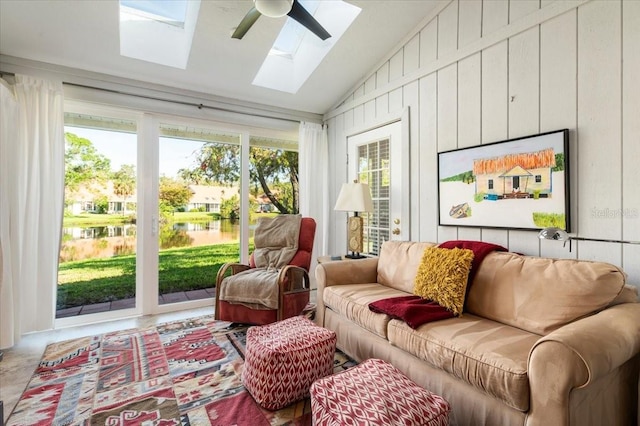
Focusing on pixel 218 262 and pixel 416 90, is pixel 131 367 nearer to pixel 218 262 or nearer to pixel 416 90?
pixel 218 262

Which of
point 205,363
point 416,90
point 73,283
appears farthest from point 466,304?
point 73,283

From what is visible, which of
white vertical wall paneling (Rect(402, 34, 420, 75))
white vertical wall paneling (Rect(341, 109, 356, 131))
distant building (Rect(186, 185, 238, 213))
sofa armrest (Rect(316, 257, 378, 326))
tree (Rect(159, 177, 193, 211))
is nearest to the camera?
sofa armrest (Rect(316, 257, 378, 326))

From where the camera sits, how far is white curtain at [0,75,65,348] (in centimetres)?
248

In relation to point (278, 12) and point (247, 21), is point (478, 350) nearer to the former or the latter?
point (278, 12)

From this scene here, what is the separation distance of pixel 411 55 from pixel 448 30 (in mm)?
419

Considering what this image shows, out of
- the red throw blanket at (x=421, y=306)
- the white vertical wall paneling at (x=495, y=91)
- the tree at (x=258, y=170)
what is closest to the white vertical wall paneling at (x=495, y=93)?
the white vertical wall paneling at (x=495, y=91)

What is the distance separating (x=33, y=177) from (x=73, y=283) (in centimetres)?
113

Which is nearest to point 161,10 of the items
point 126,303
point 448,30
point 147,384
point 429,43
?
point 429,43

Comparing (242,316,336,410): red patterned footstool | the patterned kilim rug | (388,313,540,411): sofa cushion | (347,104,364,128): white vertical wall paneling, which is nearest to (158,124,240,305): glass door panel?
the patterned kilim rug

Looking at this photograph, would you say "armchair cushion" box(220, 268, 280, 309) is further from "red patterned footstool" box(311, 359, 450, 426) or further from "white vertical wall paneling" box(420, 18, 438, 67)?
"white vertical wall paneling" box(420, 18, 438, 67)

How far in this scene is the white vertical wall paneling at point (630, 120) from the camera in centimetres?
170

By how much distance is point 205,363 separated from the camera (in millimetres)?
2223

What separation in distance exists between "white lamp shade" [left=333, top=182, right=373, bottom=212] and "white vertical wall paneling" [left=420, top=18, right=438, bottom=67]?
1300 mm

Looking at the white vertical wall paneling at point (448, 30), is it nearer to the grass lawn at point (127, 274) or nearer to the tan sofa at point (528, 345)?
the tan sofa at point (528, 345)
